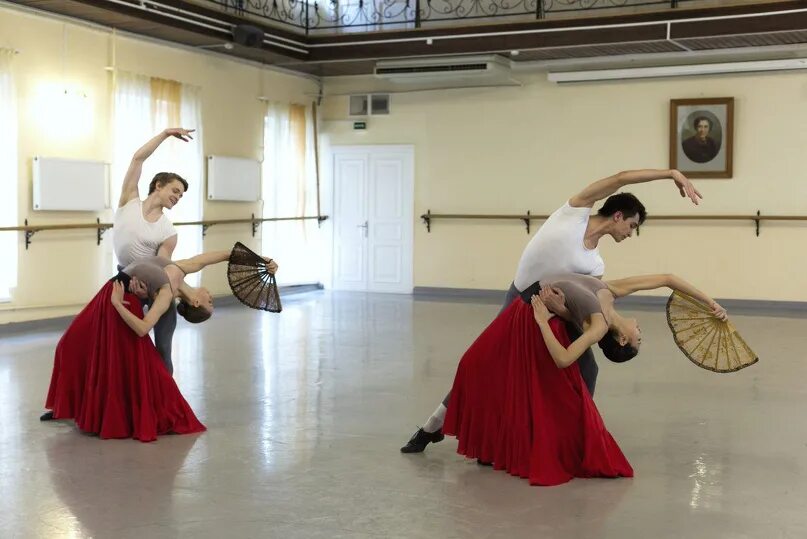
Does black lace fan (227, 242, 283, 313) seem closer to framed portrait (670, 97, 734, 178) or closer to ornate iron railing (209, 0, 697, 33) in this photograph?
ornate iron railing (209, 0, 697, 33)

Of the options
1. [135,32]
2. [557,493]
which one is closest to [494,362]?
[557,493]

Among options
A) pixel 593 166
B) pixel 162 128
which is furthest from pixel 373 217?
pixel 162 128

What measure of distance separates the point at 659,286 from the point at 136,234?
282 cm

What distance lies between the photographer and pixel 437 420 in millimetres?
4859

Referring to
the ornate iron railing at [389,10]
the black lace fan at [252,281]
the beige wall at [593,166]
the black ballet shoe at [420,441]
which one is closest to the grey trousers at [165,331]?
the black lace fan at [252,281]

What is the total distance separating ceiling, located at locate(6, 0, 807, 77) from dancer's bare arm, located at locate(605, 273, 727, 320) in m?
6.97

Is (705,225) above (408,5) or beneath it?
beneath

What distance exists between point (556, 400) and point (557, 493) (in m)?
0.43

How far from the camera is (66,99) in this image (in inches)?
397

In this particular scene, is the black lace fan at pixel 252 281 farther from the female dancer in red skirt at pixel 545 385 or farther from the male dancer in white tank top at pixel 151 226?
the female dancer in red skirt at pixel 545 385

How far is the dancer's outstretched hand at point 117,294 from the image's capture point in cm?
512

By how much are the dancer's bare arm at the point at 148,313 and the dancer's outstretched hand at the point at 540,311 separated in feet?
6.55

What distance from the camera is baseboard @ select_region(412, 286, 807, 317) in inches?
475

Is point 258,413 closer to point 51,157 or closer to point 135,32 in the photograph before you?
point 51,157
